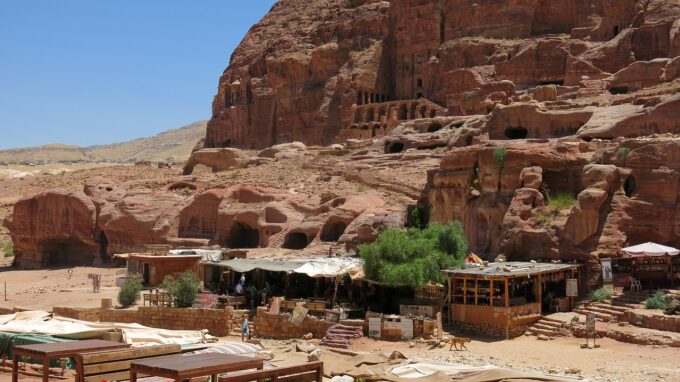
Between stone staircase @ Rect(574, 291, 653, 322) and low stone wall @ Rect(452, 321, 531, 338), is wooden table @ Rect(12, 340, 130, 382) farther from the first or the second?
stone staircase @ Rect(574, 291, 653, 322)

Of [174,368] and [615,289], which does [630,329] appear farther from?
[174,368]

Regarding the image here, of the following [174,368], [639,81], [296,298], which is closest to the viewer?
[174,368]

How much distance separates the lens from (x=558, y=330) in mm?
23625

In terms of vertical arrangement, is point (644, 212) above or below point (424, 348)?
above

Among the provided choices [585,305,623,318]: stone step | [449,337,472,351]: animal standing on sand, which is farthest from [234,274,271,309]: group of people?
[585,305,623,318]: stone step

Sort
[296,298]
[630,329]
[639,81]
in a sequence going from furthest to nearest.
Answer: [639,81] < [296,298] < [630,329]

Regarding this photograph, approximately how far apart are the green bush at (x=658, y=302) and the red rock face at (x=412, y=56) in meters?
29.1

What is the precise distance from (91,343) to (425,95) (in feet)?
198

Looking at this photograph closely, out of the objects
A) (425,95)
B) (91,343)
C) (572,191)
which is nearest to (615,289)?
(572,191)

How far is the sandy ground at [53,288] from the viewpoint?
3319 centimetres

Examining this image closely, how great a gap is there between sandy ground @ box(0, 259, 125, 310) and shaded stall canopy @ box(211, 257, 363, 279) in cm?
695

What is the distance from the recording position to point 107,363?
558 inches

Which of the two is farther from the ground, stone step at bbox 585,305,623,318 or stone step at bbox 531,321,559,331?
stone step at bbox 585,305,623,318

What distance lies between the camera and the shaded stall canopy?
89.1 ft
